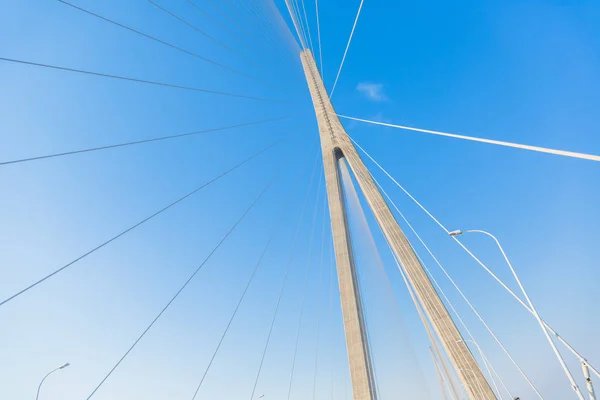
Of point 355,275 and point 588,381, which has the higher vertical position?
point 588,381

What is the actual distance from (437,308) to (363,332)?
3.37 meters

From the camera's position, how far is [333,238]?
17203mm

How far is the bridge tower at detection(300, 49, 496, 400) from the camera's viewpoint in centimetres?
1309

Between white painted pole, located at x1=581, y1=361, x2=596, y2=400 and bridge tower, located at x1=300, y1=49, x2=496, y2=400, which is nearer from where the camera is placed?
white painted pole, located at x1=581, y1=361, x2=596, y2=400

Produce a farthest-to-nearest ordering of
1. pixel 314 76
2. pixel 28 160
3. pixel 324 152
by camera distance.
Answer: pixel 314 76 < pixel 324 152 < pixel 28 160

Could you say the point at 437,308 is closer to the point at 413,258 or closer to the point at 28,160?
the point at 413,258

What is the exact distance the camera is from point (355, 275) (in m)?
16.3

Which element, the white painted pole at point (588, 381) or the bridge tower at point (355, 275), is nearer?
the white painted pole at point (588, 381)

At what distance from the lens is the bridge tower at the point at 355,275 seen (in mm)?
13086

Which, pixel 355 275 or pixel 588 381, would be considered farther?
pixel 355 275

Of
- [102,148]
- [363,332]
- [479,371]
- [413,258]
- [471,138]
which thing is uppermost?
[471,138]

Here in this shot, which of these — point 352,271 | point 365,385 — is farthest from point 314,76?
point 365,385

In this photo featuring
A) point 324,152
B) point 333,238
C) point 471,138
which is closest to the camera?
point 471,138

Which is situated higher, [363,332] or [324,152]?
[324,152]
